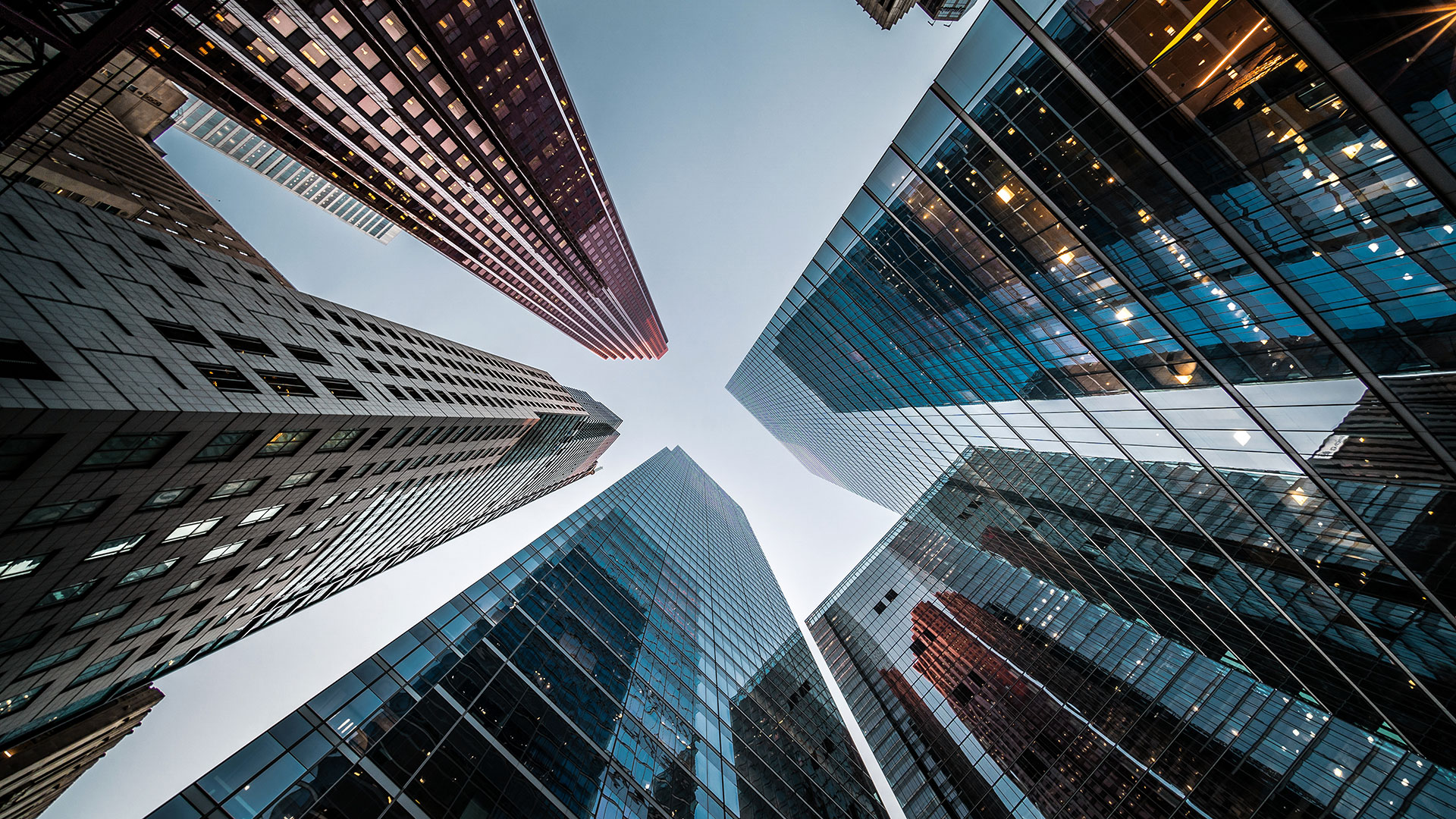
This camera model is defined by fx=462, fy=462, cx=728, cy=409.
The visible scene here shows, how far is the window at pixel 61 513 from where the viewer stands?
1230 cm

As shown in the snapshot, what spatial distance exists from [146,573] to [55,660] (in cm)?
369

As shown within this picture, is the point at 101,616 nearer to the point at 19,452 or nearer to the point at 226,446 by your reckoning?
the point at 226,446

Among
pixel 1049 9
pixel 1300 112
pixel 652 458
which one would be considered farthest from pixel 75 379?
pixel 652 458

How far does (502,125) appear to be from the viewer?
192 ft

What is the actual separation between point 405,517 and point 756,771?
117ft

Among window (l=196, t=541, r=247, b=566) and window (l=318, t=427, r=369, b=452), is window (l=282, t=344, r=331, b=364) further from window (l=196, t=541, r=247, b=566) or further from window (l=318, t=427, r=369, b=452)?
window (l=196, t=541, r=247, b=566)

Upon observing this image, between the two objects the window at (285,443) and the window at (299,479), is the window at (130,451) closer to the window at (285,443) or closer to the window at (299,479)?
the window at (285,443)

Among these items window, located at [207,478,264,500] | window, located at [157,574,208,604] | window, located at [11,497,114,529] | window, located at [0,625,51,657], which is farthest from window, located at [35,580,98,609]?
window, located at [157,574,208,604]

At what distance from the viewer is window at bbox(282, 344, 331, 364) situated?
2170 centimetres

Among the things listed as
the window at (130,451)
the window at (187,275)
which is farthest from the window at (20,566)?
the window at (187,275)

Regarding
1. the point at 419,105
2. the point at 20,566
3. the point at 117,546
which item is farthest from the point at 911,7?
the point at 20,566

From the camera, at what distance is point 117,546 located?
50.6ft

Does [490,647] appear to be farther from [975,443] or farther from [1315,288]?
[975,443]

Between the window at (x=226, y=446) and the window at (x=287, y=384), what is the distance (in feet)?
6.98
